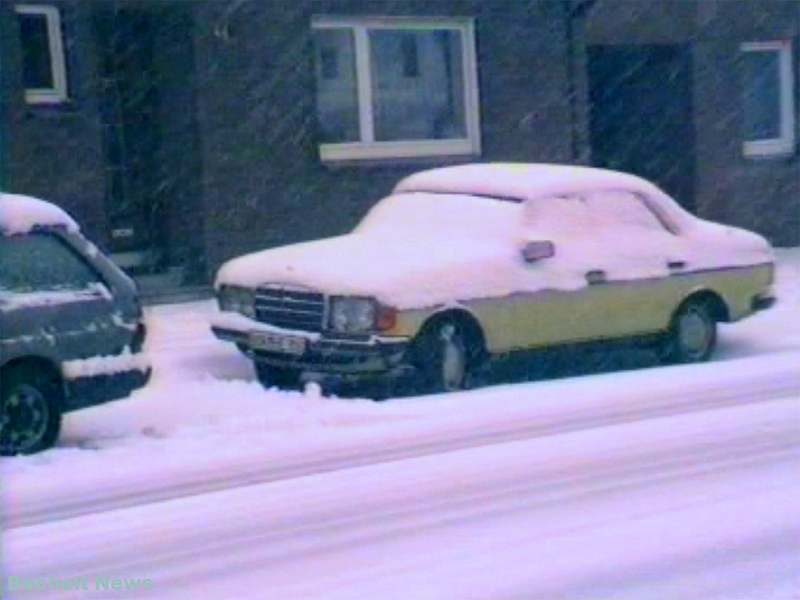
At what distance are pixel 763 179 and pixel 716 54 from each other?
1.80 m

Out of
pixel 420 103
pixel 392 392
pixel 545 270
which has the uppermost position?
pixel 420 103

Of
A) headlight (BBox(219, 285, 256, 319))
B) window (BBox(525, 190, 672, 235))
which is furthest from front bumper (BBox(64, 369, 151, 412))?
window (BBox(525, 190, 672, 235))

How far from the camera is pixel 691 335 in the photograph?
43.6ft

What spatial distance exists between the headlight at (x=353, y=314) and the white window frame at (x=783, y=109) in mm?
12465

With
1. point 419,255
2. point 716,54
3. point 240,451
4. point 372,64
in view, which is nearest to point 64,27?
point 372,64

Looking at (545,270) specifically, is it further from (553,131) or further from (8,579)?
(553,131)

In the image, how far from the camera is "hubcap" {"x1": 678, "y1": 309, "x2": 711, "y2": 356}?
13.2 meters

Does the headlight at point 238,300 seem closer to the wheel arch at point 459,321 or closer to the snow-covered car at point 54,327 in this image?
the wheel arch at point 459,321

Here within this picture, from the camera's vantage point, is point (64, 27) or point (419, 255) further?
point (64, 27)

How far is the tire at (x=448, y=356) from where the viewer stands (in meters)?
11.5

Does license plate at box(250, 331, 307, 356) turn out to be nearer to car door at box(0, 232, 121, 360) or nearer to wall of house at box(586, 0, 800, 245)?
car door at box(0, 232, 121, 360)

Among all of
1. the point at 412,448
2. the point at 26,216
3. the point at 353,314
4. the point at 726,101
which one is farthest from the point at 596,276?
the point at 726,101

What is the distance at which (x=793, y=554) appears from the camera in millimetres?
7168

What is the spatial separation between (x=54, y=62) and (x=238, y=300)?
201 inches
